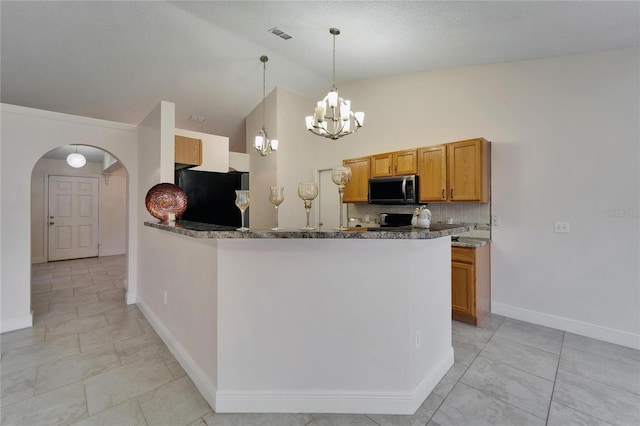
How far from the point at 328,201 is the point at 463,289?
289 centimetres

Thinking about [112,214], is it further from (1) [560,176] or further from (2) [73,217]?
(1) [560,176]

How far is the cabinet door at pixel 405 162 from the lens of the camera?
3735mm

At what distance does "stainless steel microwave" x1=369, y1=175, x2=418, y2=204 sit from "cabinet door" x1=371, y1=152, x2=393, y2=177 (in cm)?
15

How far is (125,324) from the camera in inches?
118

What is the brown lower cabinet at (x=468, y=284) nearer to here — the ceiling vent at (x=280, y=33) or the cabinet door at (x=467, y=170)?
the cabinet door at (x=467, y=170)

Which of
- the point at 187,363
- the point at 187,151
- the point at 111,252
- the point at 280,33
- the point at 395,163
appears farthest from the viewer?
the point at 111,252

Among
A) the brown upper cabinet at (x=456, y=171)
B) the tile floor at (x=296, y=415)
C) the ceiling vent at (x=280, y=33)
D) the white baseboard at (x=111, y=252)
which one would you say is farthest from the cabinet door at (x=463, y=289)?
the white baseboard at (x=111, y=252)

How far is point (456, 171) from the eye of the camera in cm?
333

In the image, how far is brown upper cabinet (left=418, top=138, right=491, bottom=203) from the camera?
10.4 ft

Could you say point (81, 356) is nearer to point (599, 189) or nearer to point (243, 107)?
point (243, 107)

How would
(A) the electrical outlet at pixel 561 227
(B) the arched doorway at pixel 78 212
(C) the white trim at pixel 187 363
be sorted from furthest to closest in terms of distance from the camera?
(B) the arched doorway at pixel 78 212, (A) the electrical outlet at pixel 561 227, (C) the white trim at pixel 187 363

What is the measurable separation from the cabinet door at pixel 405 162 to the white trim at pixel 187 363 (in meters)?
3.23

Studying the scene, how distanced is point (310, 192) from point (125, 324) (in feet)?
9.03

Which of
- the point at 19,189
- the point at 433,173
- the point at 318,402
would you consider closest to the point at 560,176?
the point at 433,173
